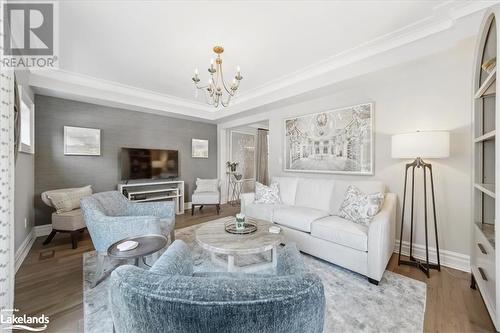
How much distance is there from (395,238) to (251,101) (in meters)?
3.29

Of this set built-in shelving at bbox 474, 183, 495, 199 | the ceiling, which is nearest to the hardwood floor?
built-in shelving at bbox 474, 183, 495, 199

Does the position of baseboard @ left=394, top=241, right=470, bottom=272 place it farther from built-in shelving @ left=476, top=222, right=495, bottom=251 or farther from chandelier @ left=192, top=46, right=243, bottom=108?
chandelier @ left=192, top=46, right=243, bottom=108

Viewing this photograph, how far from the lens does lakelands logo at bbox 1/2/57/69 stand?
1872 millimetres

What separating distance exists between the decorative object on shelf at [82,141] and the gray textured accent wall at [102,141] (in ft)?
0.25

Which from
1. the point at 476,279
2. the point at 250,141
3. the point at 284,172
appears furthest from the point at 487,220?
the point at 250,141

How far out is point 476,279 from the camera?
74.3 inches

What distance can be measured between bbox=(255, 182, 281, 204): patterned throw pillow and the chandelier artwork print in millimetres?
660

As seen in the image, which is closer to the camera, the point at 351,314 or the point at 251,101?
the point at 351,314

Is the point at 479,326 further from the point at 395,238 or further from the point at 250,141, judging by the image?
the point at 250,141

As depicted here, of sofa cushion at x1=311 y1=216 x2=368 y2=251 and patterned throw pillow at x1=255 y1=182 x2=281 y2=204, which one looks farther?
patterned throw pillow at x1=255 y1=182 x2=281 y2=204

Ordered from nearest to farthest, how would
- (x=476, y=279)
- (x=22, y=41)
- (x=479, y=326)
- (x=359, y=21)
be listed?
(x=479, y=326) < (x=476, y=279) < (x=359, y=21) < (x=22, y=41)

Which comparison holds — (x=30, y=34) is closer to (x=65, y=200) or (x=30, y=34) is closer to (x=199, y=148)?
(x=65, y=200)

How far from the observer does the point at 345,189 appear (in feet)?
9.75

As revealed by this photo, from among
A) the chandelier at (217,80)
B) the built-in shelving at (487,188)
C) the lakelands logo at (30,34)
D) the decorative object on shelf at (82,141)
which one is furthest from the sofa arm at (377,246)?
the decorative object on shelf at (82,141)
